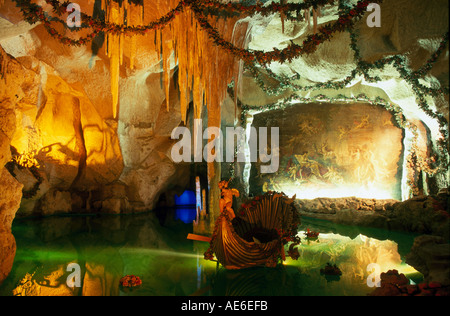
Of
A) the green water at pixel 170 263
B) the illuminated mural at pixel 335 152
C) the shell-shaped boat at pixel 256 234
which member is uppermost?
the illuminated mural at pixel 335 152

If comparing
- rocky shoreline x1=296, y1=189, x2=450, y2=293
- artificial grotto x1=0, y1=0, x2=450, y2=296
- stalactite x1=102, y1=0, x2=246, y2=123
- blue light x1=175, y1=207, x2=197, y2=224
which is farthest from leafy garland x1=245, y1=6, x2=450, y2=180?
blue light x1=175, y1=207, x2=197, y2=224

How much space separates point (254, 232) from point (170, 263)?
1520 millimetres

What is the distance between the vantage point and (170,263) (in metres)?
5.29

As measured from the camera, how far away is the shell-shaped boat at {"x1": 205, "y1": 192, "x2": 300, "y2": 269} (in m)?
4.82

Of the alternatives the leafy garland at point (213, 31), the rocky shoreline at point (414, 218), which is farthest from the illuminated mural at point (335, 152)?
the leafy garland at point (213, 31)

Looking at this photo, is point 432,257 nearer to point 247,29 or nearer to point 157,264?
point 157,264

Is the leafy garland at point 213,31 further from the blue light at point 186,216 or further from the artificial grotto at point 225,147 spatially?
the blue light at point 186,216

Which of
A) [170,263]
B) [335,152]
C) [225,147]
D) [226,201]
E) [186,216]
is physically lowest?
[170,263]

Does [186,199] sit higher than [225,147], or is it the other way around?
[225,147]

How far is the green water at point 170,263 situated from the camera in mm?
4012

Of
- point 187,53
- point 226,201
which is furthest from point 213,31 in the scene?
point 226,201

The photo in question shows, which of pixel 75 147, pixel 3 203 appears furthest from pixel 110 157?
pixel 3 203

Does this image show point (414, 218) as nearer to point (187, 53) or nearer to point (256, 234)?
point (256, 234)

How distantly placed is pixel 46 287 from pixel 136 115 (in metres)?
7.39
